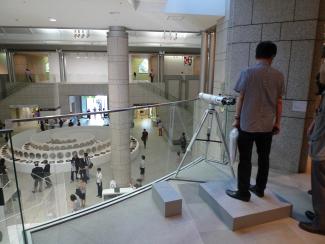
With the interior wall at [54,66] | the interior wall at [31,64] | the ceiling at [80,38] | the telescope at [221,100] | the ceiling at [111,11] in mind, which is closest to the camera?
the telescope at [221,100]

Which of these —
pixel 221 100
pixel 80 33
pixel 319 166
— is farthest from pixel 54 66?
pixel 319 166

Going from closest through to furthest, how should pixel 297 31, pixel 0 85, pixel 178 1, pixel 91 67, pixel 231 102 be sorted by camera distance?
pixel 231 102
pixel 297 31
pixel 178 1
pixel 0 85
pixel 91 67

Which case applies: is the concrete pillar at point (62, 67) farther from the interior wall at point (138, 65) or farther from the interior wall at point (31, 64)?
the interior wall at point (138, 65)

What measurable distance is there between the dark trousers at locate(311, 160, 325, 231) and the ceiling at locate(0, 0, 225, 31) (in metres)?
4.28

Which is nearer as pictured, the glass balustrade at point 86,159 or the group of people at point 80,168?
the glass balustrade at point 86,159

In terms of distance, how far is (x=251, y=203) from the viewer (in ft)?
6.88

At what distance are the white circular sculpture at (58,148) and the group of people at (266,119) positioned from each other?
6908mm

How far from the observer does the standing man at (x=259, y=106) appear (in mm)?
1887

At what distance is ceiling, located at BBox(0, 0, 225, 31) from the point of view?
16.7 feet

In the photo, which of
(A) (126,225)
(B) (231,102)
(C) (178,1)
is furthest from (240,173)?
(C) (178,1)

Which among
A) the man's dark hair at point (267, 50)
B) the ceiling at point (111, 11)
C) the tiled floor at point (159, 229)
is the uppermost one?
the ceiling at point (111, 11)

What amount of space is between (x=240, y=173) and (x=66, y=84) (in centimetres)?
1469

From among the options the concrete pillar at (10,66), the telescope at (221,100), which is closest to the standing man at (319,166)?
the telescope at (221,100)

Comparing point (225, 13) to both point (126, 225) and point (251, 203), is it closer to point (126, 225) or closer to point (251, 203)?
point (251, 203)
